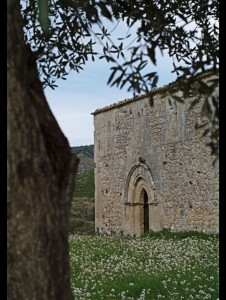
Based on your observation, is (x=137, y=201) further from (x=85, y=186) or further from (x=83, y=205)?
(x=85, y=186)

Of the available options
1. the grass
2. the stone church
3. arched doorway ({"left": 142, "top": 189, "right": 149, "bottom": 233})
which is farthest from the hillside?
arched doorway ({"left": 142, "top": 189, "right": 149, "bottom": 233})

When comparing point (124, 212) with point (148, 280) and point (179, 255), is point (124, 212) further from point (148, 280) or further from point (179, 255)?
point (148, 280)

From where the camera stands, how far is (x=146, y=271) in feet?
29.5

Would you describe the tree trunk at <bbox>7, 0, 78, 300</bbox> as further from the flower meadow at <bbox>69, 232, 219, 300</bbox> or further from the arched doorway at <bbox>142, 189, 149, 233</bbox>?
the arched doorway at <bbox>142, 189, 149, 233</bbox>

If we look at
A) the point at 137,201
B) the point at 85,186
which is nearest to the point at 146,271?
the point at 137,201

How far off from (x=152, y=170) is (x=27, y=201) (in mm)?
17014

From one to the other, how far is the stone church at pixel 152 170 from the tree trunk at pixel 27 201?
1291cm

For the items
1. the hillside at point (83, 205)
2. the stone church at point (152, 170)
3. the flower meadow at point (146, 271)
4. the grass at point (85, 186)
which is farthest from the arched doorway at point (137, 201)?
the grass at point (85, 186)

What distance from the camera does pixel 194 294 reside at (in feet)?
22.6

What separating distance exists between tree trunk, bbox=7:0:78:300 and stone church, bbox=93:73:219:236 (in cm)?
1291

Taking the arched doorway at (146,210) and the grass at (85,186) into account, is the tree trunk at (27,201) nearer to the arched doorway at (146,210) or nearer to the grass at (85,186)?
the arched doorway at (146,210)

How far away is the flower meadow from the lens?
23.2 ft

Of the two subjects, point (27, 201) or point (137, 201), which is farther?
point (137, 201)
